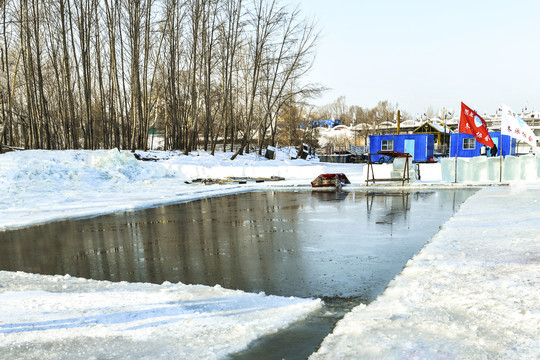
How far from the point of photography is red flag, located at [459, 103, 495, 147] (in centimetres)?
2011

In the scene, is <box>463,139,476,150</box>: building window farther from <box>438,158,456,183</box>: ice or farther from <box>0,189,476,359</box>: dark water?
<box>0,189,476,359</box>: dark water

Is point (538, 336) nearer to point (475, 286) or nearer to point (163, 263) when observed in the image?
point (475, 286)

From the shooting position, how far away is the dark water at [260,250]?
16.6ft

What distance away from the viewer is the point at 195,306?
445cm

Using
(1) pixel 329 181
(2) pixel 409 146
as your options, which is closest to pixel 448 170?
(1) pixel 329 181

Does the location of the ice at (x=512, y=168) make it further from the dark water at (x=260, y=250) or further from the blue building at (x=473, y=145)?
the blue building at (x=473, y=145)

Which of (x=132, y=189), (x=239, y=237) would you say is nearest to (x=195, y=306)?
(x=239, y=237)

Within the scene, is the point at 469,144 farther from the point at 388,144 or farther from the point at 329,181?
the point at 329,181

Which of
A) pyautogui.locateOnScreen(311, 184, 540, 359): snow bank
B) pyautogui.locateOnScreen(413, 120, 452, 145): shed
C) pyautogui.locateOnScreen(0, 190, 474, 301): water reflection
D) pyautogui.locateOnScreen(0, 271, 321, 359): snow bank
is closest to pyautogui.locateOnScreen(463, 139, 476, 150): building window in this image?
pyautogui.locateOnScreen(413, 120, 452, 145): shed

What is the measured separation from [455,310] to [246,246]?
4278 millimetres

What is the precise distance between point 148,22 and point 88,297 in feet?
102

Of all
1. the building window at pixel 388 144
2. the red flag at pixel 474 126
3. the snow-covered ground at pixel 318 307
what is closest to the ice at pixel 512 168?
the red flag at pixel 474 126

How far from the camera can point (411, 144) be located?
41.9 metres

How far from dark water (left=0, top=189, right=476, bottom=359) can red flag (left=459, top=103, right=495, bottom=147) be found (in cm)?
Answer: 894
